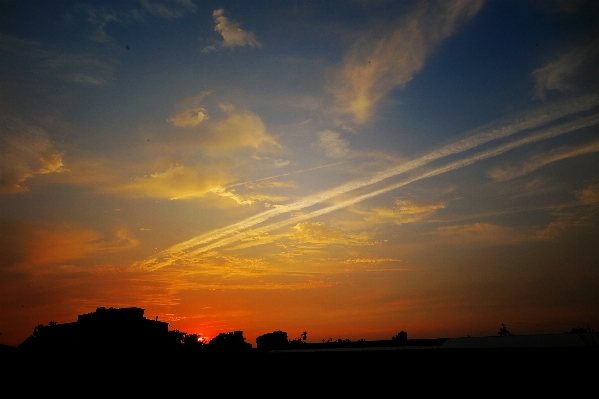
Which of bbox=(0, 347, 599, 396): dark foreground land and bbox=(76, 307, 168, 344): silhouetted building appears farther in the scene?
bbox=(76, 307, 168, 344): silhouetted building

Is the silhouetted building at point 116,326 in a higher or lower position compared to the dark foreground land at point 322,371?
higher

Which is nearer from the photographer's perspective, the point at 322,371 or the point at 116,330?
the point at 322,371

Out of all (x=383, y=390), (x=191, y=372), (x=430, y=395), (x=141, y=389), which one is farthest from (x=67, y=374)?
(x=430, y=395)

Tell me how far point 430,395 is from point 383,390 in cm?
217

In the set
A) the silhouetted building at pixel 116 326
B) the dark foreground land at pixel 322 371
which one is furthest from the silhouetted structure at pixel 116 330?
the dark foreground land at pixel 322 371

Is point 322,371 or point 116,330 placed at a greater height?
point 116,330

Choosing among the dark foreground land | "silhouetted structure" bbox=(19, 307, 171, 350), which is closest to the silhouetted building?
"silhouetted structure" bbox=(19, 307, 171, 350)

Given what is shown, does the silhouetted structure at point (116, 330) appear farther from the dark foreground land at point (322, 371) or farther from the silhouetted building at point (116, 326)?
the dark foreground land at point (322, 371)

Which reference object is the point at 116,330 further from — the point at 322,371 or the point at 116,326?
the point at 322,371

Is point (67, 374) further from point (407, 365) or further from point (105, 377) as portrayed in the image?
point (407, 365)

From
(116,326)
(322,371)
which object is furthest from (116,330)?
(322,371)

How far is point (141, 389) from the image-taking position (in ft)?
65.4

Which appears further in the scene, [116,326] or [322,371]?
[116,326]

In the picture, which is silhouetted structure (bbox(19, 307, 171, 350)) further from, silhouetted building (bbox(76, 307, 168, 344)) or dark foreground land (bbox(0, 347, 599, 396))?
dark foreground land (bbox(0, 347, 599, 396))
